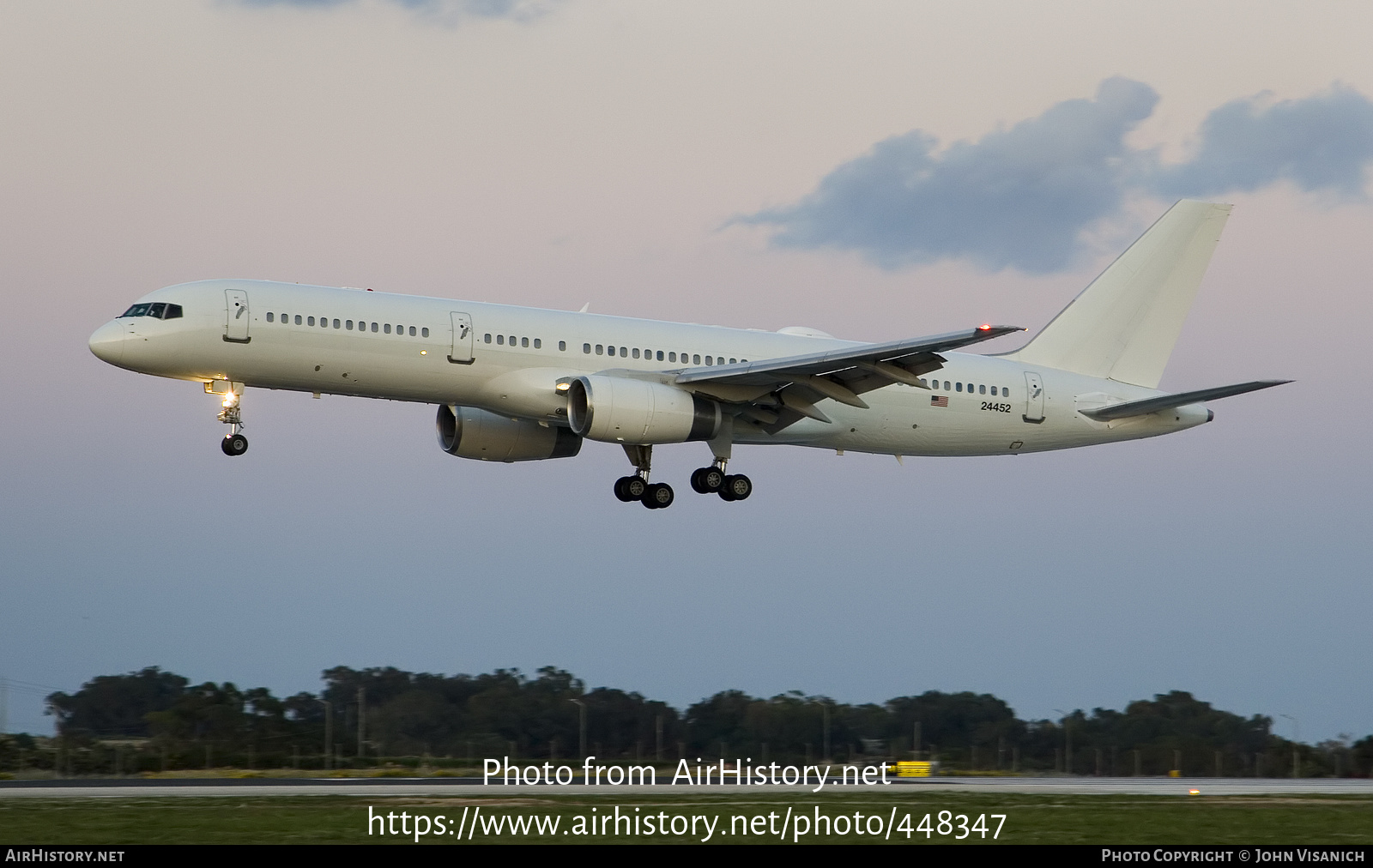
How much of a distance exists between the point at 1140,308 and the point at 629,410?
58.9 feet

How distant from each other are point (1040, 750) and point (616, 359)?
2214 cm

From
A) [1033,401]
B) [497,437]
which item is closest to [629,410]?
[497,437]

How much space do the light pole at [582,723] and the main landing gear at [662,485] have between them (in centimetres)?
760

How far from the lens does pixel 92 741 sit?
45.1 meters

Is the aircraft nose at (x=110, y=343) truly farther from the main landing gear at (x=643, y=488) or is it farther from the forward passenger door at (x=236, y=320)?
the main landing gear at (x=643, y=488)

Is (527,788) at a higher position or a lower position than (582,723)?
lower

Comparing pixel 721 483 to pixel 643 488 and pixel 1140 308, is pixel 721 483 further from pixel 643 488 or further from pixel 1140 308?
pixel 1140 308

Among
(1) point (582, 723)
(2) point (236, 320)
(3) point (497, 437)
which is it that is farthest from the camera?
(1) point (582, 723)

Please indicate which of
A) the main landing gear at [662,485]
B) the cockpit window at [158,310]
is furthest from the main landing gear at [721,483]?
the cockpit window at [158,310]

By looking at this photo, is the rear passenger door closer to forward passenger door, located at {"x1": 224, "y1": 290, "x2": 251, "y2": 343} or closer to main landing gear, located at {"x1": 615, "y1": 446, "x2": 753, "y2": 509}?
main landing gear, located at {"x1": 615, "y1": 446, "x2": 753, "y2": 509}

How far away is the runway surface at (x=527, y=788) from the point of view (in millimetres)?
30812

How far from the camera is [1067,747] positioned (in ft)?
177

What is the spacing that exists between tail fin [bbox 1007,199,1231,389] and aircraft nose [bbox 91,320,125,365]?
24159mm

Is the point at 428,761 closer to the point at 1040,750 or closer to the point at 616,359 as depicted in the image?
the point at 616,359
